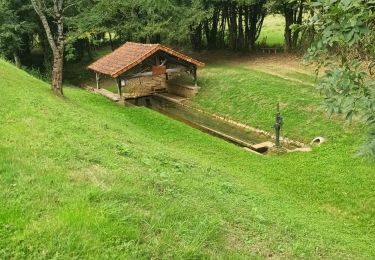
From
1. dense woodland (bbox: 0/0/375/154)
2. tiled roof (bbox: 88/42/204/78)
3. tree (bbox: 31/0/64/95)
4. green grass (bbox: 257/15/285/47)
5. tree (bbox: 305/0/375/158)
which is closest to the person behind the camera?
tree (bbox: 305/0/375/158)

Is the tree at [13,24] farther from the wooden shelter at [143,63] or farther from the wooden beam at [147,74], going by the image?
the wooden beam at [147,74]

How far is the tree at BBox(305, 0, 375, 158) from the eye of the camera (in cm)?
362

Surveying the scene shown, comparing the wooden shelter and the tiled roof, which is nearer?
the tiled roof

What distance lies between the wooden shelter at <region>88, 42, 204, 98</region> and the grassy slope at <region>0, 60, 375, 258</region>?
369 inches

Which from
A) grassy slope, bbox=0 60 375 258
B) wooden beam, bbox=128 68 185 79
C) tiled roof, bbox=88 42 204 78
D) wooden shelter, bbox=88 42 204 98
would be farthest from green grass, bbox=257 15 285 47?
grassy slope, bbox=0 60 375 258

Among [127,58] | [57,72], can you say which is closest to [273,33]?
[127,58]

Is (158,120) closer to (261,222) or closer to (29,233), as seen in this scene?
(261,222)

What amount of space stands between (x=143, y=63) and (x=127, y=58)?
3.12ft

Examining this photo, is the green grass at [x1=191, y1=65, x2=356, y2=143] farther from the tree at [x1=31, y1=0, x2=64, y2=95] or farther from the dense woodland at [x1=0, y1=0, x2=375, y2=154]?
the tree at [x1=31, y1=0, x2=64, y2=95]

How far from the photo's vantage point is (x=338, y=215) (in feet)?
36.8

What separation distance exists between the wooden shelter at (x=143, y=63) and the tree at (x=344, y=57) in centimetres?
1951

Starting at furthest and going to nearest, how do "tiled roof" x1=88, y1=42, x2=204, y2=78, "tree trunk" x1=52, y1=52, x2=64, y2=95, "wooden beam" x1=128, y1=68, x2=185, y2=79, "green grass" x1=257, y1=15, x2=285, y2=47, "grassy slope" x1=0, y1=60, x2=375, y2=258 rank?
"green grass" x1=257, y1=15, x2=285, y2=47 → "wooden beam" x1=128, y1=68, x2=185, y2=79 → "tiled roof" x1=88, y1=42, x2=204, y2=78 → "tree trunk" x1=52, y1=52, x2=64, y2=95 → "grassy slope" x1=0, y1=60, x2=375, y2=258

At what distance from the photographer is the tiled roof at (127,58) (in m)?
23.2

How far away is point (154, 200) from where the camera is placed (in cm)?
652
